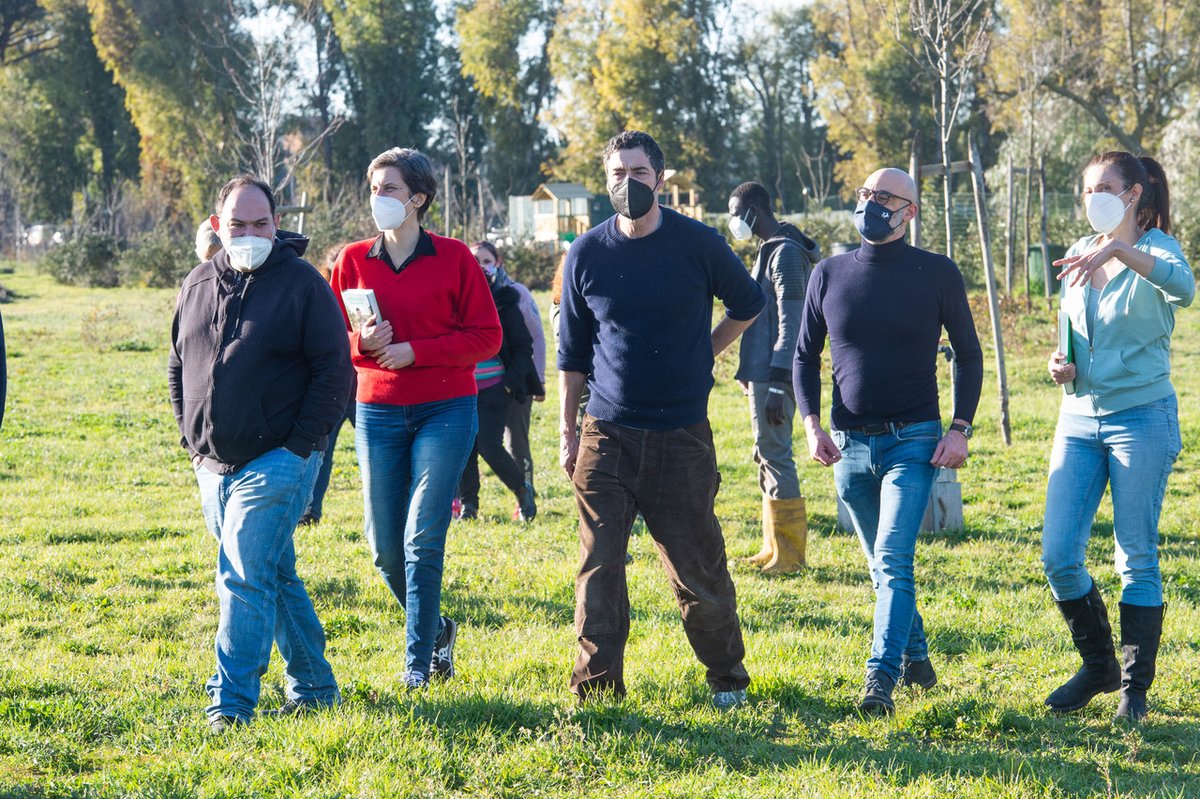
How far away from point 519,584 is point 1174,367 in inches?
510

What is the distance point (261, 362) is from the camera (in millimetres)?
4562

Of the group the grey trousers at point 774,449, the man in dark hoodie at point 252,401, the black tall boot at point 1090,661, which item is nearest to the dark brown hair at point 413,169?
the man in dark hoodie at point 252,401

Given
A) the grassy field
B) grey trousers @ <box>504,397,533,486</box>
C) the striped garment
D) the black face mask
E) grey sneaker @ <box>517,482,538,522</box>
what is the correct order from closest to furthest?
the grassy field → the black face mask → the striped garment → grey sneaker @ <box>517,482,538,522</box> → grey trousers @ <box>504,397,533,486</box>

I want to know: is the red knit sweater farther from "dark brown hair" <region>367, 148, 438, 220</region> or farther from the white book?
"dark brown hair" <region>367, 148, 438, 220</region>

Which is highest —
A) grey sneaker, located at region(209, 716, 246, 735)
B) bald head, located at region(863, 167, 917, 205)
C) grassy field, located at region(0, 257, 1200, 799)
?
bald head, located at region(863, 167, 917, 205)

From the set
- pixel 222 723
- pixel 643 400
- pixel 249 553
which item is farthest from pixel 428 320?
pixel 222 723

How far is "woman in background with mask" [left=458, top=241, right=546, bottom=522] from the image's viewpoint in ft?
28.7

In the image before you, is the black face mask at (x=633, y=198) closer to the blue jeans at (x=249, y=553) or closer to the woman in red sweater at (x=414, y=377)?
the woman in red sweater at (x=414, y=377)

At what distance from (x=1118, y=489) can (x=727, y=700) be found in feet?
5.65

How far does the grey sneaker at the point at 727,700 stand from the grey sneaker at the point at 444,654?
1137 mm

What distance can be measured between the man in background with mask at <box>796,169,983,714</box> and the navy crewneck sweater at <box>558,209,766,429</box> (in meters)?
0.58

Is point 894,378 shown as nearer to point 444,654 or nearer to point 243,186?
point 444,654

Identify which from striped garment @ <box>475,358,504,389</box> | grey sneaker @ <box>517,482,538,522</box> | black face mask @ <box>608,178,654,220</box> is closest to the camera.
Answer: black face mask @ <box>608,178,654,220</box>

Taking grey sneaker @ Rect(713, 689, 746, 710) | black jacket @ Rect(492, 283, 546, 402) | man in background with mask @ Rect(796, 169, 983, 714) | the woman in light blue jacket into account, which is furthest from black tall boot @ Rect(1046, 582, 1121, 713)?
black jacket @ Rect(492, 283, 546, 402)
